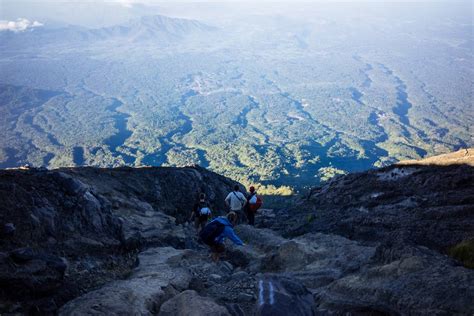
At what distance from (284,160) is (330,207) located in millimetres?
134944

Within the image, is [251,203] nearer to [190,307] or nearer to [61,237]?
[61,237]

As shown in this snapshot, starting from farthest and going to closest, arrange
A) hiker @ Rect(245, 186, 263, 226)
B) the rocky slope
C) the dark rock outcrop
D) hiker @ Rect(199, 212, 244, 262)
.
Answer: hiker @ Rect(245, 186, 263, 226) → hiker @ Rect(199, 212, 244, 262) → the dark rock outcrop → the rocky slope

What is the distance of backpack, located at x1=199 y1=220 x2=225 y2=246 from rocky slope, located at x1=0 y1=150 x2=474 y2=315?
0.79m

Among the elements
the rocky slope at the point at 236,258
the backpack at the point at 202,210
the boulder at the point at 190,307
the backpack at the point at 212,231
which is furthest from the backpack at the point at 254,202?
the boulder at the point at 190,307

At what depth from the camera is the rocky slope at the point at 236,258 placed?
7727 millimetres

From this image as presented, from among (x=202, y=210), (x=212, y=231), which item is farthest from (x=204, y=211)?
(x=212, y=231)

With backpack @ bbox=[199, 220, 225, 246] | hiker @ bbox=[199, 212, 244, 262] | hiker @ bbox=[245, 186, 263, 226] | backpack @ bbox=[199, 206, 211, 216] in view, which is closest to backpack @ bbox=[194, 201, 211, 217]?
backpack @ bbox=[199, 206, 211, 216]

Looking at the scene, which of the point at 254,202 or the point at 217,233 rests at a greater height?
the point at 217,233

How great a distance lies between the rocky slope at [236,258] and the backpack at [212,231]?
2.60 feet

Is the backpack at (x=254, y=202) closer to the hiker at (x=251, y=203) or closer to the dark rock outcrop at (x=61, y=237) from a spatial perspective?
the hiker at (x=251, y=203)

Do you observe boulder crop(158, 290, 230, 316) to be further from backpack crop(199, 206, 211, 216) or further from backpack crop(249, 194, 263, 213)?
backpack crop(249, 194, 263, 213)

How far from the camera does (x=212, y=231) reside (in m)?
13.0

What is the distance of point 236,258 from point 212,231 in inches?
87.6

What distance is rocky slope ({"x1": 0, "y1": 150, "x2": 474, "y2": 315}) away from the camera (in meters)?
7.73
